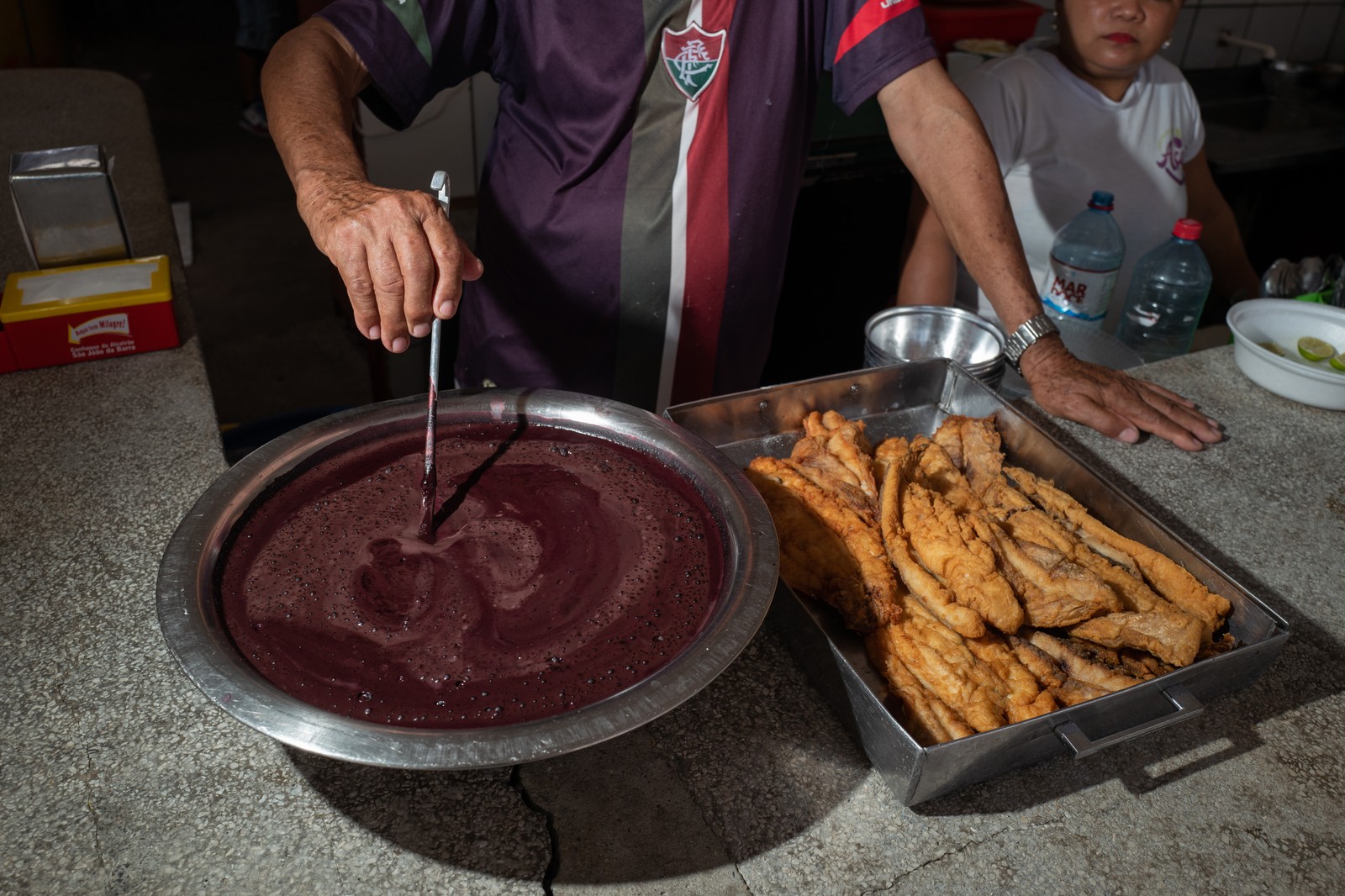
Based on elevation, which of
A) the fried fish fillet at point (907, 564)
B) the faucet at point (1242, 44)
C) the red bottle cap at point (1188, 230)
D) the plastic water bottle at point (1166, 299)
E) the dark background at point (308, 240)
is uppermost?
the faucet at point (1242, 44)

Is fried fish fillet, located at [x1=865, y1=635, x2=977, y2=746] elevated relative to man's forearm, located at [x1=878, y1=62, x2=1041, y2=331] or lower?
lower

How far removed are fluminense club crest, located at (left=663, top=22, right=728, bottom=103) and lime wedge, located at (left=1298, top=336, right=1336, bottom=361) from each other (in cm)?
146

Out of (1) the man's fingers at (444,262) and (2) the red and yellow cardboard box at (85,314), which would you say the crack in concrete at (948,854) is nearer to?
(1) the man's fingers at (444,262)

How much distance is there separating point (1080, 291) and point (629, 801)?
2027 mm

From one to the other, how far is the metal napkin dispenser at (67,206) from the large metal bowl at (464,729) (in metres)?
1.08

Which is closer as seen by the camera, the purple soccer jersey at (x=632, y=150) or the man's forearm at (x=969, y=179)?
the purple soccer jersey at (x=632, y=150)

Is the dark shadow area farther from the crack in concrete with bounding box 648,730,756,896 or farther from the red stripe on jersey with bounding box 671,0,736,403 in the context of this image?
the red stripe on jersey with bounding box 671,0,736,403

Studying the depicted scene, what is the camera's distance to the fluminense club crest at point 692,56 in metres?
1.78

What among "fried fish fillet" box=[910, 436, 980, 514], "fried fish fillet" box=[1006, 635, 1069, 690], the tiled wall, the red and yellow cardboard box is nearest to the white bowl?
"fried fish fillet" box=[910, 436, 980, 514]

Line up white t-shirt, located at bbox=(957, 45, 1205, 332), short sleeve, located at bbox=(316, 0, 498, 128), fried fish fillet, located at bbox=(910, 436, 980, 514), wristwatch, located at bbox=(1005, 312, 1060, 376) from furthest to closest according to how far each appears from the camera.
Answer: white t-shirt, located at bbox=(957, 45, 1205, 332)
wristwatch, located at bbox=(1005, 312, 1060, 376)
short sleeve, located at bbox=(316, 0, 498, 128)
fried fish fillet, located at bbox=(910, 436, 980, 514)

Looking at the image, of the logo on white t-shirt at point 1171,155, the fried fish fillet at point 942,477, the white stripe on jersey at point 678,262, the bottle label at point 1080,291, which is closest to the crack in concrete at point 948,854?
the fried fish fillet at point 942,477

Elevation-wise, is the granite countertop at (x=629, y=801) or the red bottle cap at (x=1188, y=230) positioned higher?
the red bottle cap at (x=1188, y=230)

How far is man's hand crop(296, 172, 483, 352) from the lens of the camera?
1.09 meters

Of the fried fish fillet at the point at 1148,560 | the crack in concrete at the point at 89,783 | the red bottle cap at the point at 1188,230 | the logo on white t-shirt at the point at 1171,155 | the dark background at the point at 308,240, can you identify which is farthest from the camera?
the dark background at the point at 308,240
